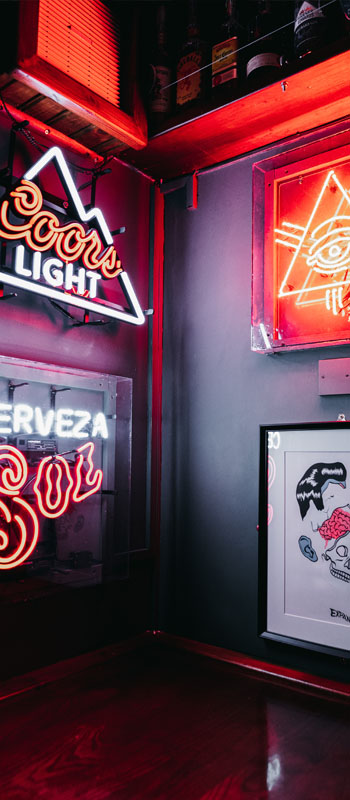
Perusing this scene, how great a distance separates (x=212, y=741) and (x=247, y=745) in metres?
0.12

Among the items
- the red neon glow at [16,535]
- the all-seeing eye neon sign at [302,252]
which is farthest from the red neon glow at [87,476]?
the all-seeing eye neon sign at [302,252]

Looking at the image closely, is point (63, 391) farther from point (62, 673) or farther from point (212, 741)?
point (212, 741)

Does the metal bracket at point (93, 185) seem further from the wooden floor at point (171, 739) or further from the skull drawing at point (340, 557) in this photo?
the wooden floor at point (171, 739)

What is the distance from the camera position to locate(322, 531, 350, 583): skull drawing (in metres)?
2.43

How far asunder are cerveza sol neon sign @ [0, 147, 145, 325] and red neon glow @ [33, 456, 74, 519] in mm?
747

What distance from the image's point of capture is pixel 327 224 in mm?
2584

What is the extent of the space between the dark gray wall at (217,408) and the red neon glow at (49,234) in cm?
54

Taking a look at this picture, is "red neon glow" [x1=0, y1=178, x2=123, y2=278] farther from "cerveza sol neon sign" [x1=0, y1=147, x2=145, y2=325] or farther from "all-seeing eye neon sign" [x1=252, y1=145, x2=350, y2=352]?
"all-seeing eye neon sign" [x1=252, y1=145, x2=350, y2=352]

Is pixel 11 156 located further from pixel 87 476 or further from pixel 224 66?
pixel 87 476

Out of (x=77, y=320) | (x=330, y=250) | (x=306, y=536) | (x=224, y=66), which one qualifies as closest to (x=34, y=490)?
(x=77, y=320)

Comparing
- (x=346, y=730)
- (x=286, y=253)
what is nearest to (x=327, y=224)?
(x=286, y=253)

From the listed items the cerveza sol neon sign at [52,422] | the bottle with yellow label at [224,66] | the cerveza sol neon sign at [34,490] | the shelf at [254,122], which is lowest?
the cerveza sol neon sign at [34,490]

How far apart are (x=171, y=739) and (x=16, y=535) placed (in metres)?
0.99

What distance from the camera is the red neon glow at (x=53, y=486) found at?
2455 mm
